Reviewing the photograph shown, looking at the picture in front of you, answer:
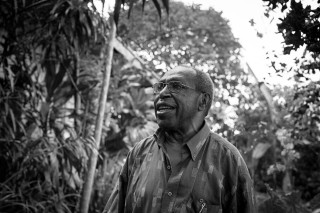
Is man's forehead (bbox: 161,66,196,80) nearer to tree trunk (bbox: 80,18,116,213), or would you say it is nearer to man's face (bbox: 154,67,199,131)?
man's face (bbox: 154,67,199,131)

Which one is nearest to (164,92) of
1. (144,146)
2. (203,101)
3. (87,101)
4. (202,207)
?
(203,101)

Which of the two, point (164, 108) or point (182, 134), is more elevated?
Result: point (164, 108)

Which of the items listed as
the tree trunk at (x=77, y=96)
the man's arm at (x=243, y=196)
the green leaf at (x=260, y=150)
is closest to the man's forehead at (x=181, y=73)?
the man's arm at (x=243, y=196)

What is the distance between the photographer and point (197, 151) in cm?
181

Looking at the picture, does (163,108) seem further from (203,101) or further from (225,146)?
(225,146)

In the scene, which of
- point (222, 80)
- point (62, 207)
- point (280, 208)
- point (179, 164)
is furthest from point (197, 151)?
point (222, 80)

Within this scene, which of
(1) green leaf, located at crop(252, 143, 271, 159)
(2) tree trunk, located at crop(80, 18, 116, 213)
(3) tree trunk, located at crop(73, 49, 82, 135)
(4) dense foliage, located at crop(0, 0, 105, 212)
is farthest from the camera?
(1) green leaf, located at crop(252, 143, 271, 159)

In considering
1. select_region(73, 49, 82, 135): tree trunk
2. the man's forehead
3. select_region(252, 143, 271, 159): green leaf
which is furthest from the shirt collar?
select_region(252, 143, 271, 159): green leaf

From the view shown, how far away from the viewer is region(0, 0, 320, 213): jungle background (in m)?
3.11

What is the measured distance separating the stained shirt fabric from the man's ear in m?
0.09

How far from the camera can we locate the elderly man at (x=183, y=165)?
67.2 inches

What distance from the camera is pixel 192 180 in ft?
5.64

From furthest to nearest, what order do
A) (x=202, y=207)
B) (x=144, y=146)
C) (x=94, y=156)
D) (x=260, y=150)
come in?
(x=260, y=150) → (x=94, y=156) → (x=144, y=146) → (x=202, y=207)

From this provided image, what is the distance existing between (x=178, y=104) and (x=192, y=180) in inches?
14.1
